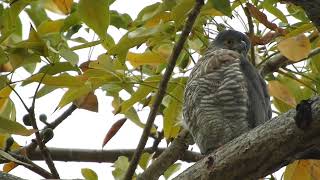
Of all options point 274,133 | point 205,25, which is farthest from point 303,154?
point 205,25

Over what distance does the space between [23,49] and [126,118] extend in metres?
0.87

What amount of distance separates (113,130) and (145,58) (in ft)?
1.40

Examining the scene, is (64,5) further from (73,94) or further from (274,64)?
(274,64)

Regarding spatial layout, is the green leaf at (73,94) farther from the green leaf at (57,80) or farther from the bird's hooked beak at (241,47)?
the bird's hooked beak at (241,47)

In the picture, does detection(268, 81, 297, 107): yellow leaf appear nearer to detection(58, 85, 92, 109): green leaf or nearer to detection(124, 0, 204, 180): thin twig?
detection(124, 0, 204, 180): thin twig

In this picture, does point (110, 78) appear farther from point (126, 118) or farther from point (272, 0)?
point (272, 0)

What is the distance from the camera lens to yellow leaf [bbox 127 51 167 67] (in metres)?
2.65

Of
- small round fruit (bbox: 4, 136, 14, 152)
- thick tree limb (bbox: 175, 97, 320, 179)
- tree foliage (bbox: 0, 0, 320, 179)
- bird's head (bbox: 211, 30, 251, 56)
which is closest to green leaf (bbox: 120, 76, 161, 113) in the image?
tree foliage (bbox: 0, 0, 320, 179)

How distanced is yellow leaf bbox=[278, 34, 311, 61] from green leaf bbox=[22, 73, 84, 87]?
30.9 inches

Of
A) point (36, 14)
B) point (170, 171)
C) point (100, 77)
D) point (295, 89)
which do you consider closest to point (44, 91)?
point (100, 77)

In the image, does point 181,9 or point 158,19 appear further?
point 158,19

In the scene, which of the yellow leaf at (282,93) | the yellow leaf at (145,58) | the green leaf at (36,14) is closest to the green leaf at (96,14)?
the yellow leaf at (145,58)

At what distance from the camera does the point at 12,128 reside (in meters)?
2.20

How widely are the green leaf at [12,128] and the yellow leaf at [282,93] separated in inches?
41.1
